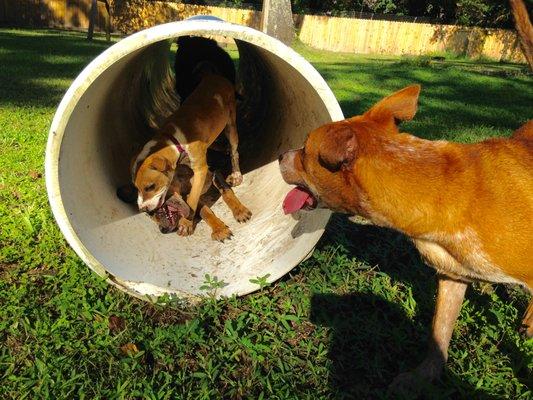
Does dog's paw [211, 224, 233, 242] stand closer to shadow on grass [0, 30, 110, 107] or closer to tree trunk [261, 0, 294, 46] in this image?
tree trunk [261, 0, 294, 46]

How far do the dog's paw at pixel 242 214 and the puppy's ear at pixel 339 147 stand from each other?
222cm

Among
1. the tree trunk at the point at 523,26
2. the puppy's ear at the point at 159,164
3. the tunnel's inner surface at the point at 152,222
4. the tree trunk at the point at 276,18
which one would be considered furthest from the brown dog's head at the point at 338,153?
the tree trunk at the point at 276,18

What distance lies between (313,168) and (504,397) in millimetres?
1860

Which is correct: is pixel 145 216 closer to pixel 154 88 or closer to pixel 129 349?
pixel 129 349

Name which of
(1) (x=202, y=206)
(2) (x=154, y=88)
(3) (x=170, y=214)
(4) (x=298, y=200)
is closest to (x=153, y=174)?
(3) (x=170, y=214)

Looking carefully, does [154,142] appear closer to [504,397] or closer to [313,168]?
[313,168]

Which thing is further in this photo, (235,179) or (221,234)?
(235,179)

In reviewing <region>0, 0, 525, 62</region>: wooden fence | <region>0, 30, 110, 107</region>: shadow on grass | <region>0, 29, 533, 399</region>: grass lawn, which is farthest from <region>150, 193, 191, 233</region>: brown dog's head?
<region>0, 0, 525, 62</region>: wooden fence

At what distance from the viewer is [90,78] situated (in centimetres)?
311

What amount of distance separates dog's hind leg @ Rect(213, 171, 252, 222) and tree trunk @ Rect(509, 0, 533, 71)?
8.87ft

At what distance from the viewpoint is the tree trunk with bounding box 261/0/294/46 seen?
21.2 ft

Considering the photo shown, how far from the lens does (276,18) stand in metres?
6.55

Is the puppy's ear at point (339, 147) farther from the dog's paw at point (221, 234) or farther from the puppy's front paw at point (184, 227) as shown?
the puppy's front paw at point (184, 227)

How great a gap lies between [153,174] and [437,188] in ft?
8.91
